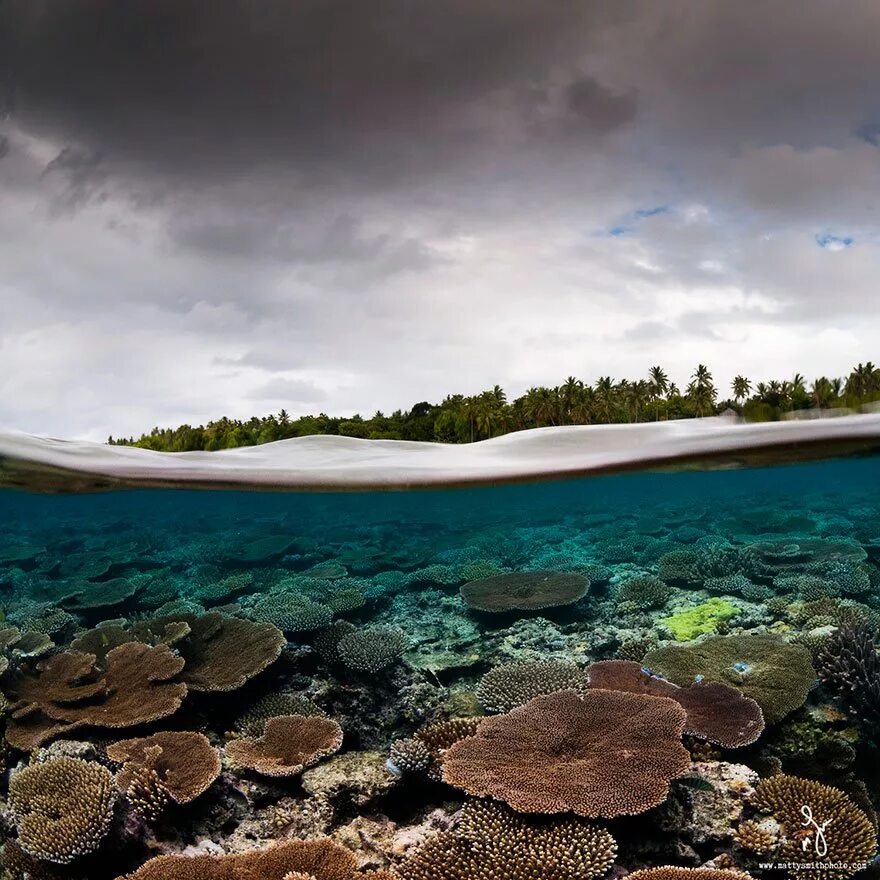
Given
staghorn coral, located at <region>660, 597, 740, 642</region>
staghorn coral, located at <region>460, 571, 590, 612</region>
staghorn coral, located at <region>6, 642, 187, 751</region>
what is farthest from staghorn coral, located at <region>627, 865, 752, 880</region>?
staghorn coral, located at <region>460, 571, 590, 612</region>

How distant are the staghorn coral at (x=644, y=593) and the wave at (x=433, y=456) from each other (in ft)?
11.2

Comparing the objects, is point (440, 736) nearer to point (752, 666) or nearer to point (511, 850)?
point (511, 850)

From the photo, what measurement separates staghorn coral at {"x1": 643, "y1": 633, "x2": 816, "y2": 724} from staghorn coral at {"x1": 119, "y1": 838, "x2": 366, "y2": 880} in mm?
5017

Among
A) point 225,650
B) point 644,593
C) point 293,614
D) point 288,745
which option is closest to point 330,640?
point 293,614

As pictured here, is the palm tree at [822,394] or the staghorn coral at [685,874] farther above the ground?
the palm tree at [822,394]

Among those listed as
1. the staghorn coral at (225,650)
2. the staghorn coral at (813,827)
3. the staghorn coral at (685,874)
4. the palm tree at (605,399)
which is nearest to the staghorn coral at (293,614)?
the staghorn coral at (225,650)

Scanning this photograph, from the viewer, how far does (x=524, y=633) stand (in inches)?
422

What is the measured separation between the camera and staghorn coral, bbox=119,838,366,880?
4.62 m

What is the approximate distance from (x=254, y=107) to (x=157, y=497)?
18.0m

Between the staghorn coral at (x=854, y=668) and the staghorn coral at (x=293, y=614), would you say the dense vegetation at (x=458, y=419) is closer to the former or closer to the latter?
the staghorn coral at (x=293, y=614)

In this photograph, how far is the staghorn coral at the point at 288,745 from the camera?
655 cm

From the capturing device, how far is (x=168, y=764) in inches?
252

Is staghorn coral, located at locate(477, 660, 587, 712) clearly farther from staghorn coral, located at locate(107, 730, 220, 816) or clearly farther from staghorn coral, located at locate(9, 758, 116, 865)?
staghorn coral, located at locate(9, 758, 116, 865)
